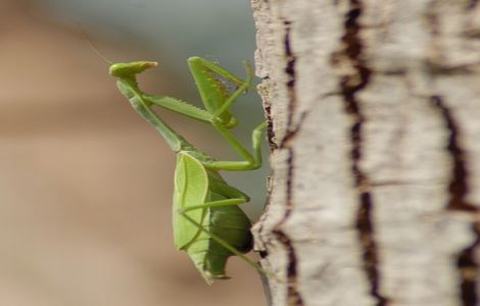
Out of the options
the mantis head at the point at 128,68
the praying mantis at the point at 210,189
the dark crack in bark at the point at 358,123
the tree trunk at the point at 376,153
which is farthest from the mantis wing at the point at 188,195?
the dark crack in bark at the point at 358,123

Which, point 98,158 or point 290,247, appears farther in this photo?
point 98,158

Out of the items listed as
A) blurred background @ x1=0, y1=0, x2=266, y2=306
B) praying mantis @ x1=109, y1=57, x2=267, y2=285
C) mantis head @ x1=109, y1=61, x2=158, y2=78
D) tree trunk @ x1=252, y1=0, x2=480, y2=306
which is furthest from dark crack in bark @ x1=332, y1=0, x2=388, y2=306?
blurred background @ x1=0, y1=0, x2=266, y2=306

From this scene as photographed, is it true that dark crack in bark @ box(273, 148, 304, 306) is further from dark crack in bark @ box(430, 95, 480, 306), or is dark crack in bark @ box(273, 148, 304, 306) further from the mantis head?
the mantis head

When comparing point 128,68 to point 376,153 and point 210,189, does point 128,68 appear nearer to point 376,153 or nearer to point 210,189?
point 210,189

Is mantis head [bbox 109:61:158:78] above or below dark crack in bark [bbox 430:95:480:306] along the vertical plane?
above

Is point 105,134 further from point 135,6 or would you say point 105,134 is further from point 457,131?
point 457,131

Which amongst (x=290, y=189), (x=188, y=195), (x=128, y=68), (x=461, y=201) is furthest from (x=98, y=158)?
(x=461, y=201)

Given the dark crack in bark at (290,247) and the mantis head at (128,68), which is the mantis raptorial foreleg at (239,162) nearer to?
the mantis head at (128,68)
